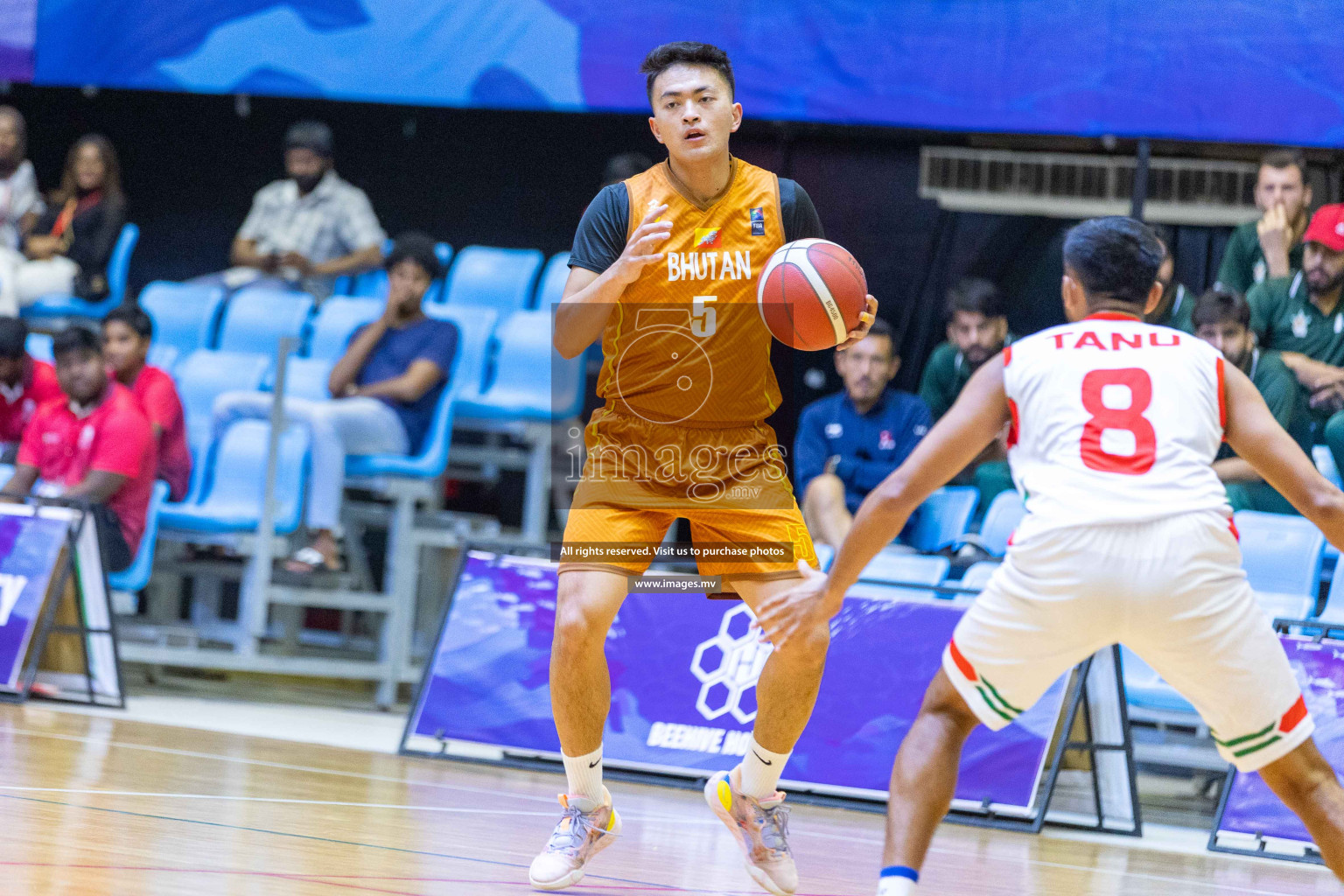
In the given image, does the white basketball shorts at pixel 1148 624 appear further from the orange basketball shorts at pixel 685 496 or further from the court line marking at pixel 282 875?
the court line marking at pixel 282 875

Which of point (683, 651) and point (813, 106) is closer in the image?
point (683, 651)

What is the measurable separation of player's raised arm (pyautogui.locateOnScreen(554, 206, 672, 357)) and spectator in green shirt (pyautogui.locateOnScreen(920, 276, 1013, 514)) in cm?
456

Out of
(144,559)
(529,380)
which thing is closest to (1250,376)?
(529,380)

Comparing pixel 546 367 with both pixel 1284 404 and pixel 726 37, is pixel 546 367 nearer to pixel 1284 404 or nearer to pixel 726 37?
pixel 726 37

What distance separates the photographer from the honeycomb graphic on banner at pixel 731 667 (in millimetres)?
6664

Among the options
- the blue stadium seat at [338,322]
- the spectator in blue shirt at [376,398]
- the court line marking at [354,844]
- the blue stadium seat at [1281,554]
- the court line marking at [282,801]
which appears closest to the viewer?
the court line marking at [354,844]

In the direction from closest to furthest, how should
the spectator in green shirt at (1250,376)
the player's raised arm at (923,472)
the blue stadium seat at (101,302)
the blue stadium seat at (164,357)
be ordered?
1. the player's raised arm at (923,472)
2. the spectator in green shirt at (1250,376)
3. the blue stadium seat at (164,357)
4. the blue stadium seat at (101,302)

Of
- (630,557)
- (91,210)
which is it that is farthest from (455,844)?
(91,210)

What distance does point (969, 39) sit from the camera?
8.70 metres

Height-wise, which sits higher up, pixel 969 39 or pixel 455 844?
pixel 969 39

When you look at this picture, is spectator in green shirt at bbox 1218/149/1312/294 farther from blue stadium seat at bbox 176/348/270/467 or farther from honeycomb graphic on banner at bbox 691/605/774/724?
blue stadium seat at bbox 176/348/270/467

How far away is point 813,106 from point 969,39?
3.08 feet

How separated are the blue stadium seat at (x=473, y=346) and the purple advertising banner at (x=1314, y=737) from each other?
5251 millimetres

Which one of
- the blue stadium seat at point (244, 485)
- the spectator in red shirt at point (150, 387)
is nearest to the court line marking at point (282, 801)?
the blue stadium seat at point (244, 485)
